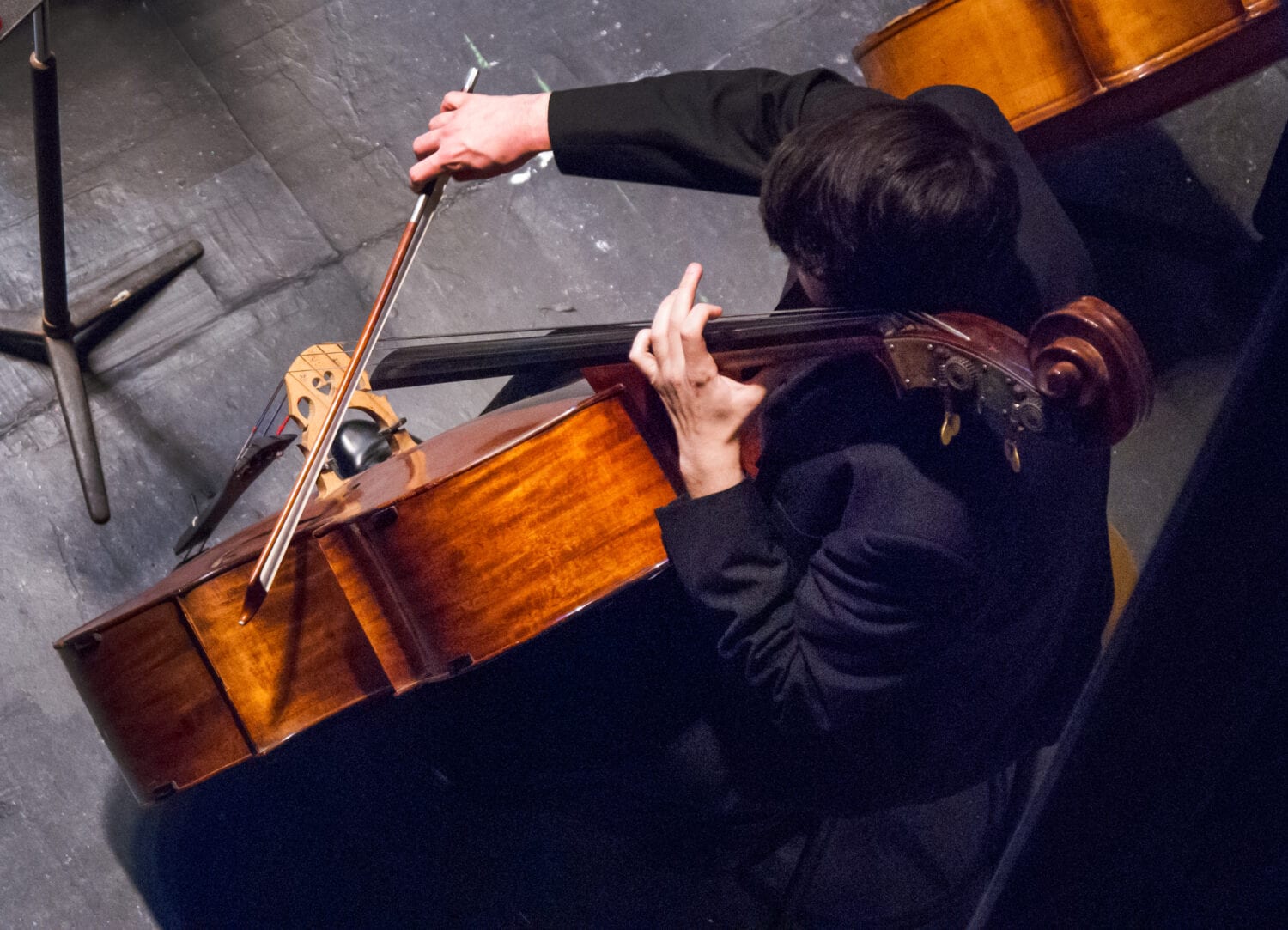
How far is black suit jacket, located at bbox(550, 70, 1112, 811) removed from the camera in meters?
1.20

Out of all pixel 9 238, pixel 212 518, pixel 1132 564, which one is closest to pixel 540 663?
pixel 212 518

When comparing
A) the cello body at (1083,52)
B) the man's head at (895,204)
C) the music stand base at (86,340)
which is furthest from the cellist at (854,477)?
the music stand base at (86,340)

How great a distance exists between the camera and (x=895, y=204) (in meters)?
1.14

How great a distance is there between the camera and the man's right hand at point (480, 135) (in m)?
1.62

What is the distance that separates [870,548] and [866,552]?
0.01m

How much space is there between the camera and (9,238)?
2332mm

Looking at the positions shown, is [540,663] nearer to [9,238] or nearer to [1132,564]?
[1132,564]

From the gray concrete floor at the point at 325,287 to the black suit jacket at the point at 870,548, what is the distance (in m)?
0.73

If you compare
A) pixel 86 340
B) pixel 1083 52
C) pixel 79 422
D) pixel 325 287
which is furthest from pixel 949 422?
pixel 86 340

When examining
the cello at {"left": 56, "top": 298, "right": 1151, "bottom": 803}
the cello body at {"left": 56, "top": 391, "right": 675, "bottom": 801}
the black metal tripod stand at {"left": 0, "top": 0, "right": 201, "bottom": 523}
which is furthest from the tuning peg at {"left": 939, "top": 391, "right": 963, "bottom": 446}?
the black metal tripod stand at {"left": 0, "top": 0, "right": 201, "bottom": 523}

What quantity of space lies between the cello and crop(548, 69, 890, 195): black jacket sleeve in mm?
323

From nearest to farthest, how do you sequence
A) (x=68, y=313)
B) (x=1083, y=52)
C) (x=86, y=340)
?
(x=1083, y=52), (x=68, y=313), (x=86, y=340)

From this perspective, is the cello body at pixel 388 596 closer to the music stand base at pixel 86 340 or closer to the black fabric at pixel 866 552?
the black fabric at pixel 866 552

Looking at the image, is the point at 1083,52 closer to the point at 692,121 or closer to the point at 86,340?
the point at 692,121
